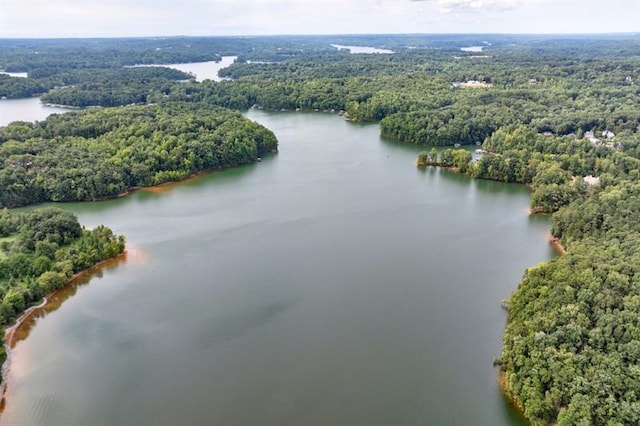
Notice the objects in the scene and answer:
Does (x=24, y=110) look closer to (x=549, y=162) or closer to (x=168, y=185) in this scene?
(x=168, y=185)

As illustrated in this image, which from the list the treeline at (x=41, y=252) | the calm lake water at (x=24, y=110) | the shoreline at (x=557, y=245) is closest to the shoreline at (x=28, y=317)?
the treeline at (x=41, y=252)

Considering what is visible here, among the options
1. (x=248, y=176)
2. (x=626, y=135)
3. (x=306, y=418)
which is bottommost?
(x=306, y=418)

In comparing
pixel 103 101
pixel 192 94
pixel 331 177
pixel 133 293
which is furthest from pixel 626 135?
pixel 103 101

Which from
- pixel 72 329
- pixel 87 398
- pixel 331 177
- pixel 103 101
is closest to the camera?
pixel 87 398

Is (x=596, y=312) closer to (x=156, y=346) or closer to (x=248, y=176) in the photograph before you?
(x=156, y=346)

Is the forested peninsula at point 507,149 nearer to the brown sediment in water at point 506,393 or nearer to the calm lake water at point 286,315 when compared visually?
the brown sediment in water at point 506,393
